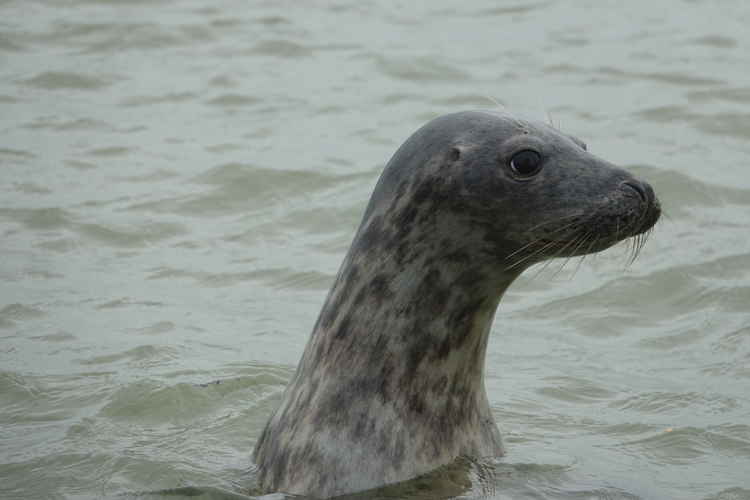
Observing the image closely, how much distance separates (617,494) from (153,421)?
2.48 meters

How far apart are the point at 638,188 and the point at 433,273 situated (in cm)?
80

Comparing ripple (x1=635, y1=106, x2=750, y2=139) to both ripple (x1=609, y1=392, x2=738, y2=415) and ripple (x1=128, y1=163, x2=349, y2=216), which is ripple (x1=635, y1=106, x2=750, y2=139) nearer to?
ripple (x1=128, y1=163, x2=349, y2=216)

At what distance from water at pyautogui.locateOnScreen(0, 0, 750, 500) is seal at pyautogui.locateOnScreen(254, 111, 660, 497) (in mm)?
243

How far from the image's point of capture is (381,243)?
5.59 m

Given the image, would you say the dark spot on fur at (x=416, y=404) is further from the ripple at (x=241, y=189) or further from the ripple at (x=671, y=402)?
the ripple at (x=241, y=189)

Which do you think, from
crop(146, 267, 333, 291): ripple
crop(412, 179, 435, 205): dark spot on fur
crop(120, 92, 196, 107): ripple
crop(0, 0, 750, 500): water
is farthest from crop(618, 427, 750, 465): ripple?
crop(120, 92, 196, 107): ripple

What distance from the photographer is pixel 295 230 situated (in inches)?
411

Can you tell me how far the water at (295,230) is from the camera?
6.91m

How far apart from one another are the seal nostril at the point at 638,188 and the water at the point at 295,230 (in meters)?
1.21

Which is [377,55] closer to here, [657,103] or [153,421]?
[657,103]

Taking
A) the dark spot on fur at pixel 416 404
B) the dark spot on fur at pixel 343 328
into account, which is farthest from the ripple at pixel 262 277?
the dark spot on fur at pixel 416 404

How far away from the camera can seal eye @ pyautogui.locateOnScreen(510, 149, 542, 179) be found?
549 centimetres

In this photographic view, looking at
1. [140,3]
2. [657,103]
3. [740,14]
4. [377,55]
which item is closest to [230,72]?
[377,55]

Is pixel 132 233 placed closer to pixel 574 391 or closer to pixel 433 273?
pixel 574 391
